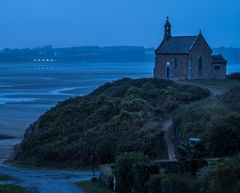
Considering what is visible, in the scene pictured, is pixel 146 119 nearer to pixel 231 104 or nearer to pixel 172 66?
pixel 231 104

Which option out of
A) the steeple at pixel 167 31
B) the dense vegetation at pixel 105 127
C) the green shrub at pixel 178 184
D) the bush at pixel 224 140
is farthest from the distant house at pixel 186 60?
the green shrub at pixel 178 184

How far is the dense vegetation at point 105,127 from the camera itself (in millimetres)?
37375

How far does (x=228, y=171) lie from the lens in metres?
13.8

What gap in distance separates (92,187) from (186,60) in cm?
3776

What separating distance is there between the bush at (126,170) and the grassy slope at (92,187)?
4.87 feet

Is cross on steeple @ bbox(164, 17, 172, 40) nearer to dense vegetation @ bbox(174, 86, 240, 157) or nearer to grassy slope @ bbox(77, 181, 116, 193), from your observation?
dense vegetation @ bbox(174, 86, 240, 157)

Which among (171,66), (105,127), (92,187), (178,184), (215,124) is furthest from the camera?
(171,66)

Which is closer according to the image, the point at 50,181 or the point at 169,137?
the point at 50,181

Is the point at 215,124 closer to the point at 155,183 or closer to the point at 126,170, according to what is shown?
the point at 126,170

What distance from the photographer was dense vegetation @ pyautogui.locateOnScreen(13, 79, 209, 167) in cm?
3738

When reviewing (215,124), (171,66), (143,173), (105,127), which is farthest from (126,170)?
(171,66)

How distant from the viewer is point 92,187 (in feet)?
80.7

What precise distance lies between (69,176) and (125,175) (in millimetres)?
10728

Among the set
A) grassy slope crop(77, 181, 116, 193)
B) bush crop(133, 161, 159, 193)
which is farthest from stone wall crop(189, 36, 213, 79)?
bush crop(133, 161, 159, 193)
